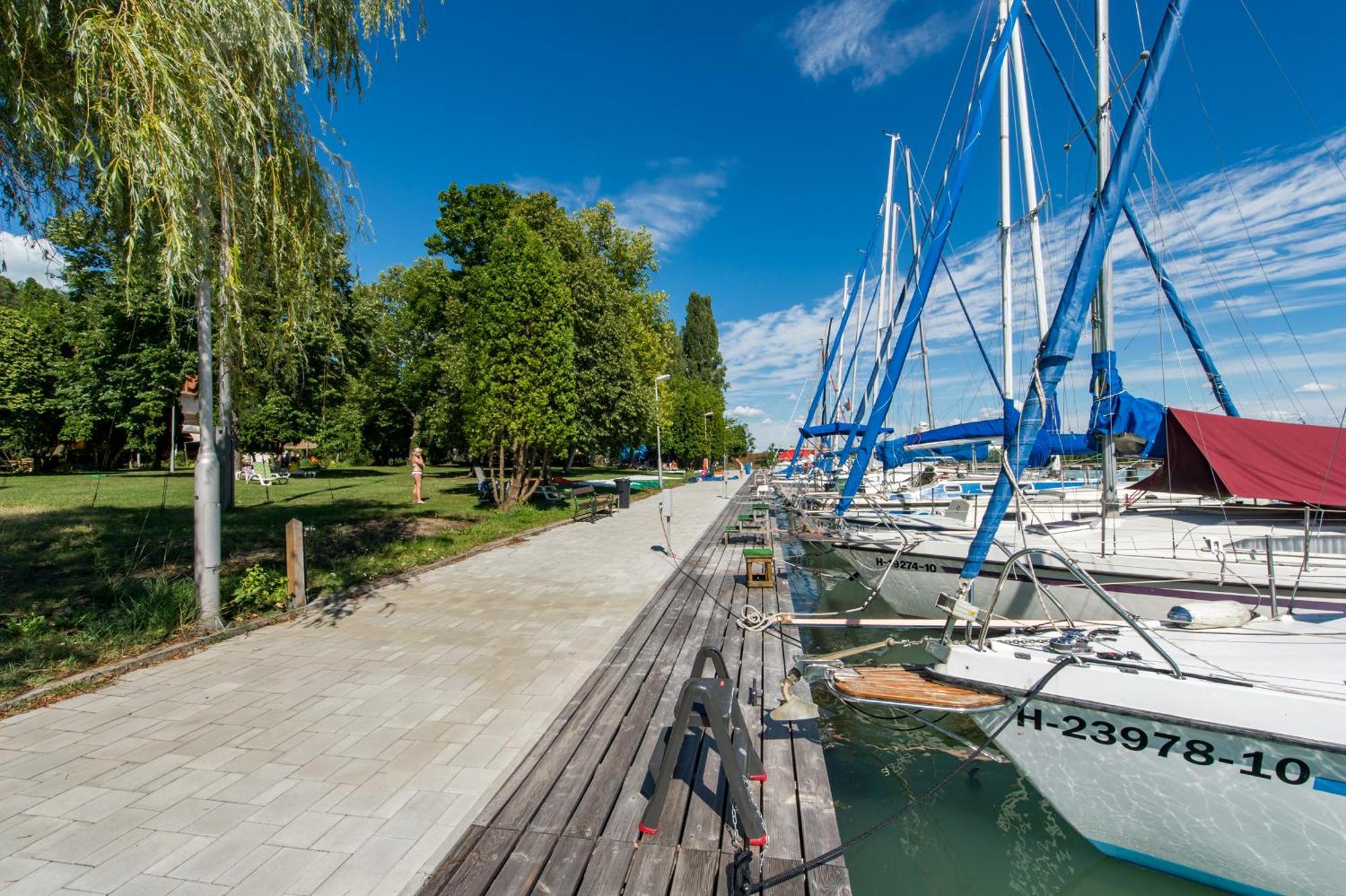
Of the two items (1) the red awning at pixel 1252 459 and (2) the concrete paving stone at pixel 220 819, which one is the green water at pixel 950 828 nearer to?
(2) the concrete paving stone at pixel 220 819

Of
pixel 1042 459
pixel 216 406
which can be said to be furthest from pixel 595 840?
pixel 216 406

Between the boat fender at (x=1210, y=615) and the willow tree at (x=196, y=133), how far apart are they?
846 centimetres

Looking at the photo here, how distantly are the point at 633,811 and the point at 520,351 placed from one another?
1433 centimetres

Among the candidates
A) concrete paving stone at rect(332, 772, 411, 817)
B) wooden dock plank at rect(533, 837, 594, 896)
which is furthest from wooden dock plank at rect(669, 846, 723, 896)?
concrete paving stone at rect(332, 772, 411, 817)

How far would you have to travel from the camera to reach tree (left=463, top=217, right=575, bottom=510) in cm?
1608

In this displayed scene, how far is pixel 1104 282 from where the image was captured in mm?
7281

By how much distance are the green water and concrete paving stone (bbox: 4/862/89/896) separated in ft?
12.9

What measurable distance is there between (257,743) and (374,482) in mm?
25762

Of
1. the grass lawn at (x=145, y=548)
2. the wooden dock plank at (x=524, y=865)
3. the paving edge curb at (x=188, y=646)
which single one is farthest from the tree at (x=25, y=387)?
the wooden dock plank at (x=524, y=865)

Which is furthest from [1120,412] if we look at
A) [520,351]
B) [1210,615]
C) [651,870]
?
[520,351]

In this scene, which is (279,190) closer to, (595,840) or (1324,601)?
(595,840)

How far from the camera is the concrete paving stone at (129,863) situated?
8.66ft

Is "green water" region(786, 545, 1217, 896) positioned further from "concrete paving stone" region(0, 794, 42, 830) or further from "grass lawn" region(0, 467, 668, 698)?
"grass lawn" region(0, 467, 668, 698)

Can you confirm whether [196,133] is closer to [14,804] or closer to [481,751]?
[14,804]
